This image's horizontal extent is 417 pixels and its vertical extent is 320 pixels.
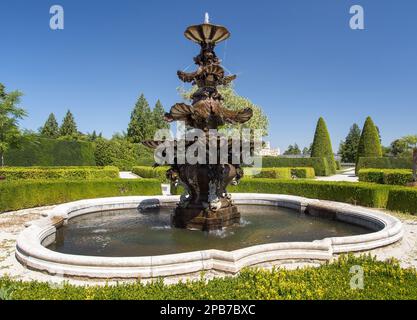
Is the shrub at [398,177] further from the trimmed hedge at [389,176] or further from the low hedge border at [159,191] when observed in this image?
the low hedge border at [159,191]

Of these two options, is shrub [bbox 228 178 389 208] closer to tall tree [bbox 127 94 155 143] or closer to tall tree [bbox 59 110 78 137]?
tall tree [bbox 127 94 155 143]

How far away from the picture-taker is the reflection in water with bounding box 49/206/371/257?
7.21 m

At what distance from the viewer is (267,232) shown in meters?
8.58

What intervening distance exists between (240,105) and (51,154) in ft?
77.5

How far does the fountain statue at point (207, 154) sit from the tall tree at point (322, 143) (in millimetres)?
32533

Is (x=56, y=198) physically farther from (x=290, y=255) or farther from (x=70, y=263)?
(x=290, y=255)

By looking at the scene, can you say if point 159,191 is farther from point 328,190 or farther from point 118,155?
point 118,155

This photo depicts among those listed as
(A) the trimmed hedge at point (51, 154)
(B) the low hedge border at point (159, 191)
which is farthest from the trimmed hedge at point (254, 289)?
(A) the trimmed hedge at point (51, 154)

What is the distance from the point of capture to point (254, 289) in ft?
13.2

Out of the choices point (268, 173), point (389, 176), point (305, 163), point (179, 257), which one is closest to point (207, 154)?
point (179, 257)

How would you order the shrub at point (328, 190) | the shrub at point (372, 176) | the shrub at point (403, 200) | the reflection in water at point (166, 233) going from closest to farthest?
the reflection in water at point (166, 233)
the shrub at point (403, 200)
the shrub at point (328, 190)
the shrub at point (372, 176)

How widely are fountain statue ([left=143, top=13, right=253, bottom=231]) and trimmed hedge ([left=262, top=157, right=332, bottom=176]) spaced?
28.6 m

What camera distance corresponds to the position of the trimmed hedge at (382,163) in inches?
1309

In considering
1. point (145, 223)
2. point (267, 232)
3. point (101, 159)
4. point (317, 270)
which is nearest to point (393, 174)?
point (267, 232)
